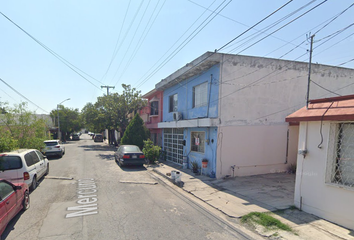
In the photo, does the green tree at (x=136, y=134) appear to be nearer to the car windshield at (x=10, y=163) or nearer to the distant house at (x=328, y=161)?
the car windshield at (x=10, y=163)

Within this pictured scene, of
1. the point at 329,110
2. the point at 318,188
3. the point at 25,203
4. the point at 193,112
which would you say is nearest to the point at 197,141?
the point at 193,112

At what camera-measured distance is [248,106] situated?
10070 mm

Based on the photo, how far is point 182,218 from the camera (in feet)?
17.3

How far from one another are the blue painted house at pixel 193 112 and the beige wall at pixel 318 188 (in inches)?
167

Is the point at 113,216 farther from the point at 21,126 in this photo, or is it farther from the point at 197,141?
the point at 21,126

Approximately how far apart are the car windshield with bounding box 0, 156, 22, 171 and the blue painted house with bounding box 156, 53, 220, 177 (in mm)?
7608

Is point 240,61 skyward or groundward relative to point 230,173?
skyward

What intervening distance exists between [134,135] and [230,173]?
11187 millimetres

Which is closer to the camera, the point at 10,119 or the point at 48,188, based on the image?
the point at 48,188

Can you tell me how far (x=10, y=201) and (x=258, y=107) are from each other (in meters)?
10.1

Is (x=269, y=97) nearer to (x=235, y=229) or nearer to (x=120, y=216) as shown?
(x=235, y=229)

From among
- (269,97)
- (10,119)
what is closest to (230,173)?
(269,97)

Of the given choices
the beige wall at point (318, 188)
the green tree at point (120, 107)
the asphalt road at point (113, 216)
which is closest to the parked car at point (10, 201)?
the asphalt road at point (113, 216)

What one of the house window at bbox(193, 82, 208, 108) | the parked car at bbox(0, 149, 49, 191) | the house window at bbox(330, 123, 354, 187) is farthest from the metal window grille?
the house window at bbox(330, 123, 354, 187)
